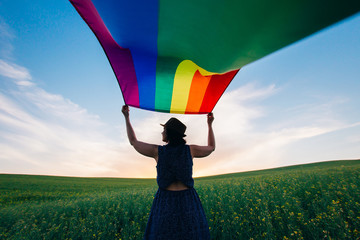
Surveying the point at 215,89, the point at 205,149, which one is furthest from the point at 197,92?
the point at 205,149

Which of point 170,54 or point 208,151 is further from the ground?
point 170,54

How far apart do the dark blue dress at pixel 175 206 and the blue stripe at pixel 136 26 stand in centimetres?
157

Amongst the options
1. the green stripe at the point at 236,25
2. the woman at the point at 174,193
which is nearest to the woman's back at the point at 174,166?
the woman at the point at 174,193

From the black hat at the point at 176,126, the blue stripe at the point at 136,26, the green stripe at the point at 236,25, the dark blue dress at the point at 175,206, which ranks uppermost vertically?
the blue stripe at the point at 136,26

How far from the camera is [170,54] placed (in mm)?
2949

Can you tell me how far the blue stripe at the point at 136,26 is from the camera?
7.48ft

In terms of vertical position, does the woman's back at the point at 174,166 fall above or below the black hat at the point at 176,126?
below

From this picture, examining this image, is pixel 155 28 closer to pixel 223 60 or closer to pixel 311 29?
pixel 223 60

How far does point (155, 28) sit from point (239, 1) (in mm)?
1113

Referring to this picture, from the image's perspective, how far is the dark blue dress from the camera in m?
2.11

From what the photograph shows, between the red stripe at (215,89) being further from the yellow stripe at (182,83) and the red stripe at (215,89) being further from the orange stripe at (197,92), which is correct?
the yellow stripe at (182,83)

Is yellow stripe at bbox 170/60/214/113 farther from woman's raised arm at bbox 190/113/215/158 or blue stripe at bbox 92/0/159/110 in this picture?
woman's raised arm at bbox 190/113/215/158

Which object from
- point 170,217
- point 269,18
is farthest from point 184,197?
point 269,18

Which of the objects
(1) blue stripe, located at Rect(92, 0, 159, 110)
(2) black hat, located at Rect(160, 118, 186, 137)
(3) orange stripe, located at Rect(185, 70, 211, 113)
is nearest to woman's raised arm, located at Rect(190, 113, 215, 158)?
(2) black hat, located at Rect(160, 118, 186, 137)
